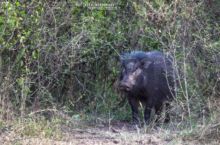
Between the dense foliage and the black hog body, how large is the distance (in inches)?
11.9

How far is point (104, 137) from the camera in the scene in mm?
7648

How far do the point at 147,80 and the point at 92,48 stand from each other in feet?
3.44

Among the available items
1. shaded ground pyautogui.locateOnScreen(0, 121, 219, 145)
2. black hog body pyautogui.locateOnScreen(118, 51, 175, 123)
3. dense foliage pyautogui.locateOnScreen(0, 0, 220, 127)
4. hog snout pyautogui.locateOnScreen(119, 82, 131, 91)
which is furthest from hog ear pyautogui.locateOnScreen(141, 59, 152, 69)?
shaded ground pyautogui.locateOnScreen(0, 121, 219, 145)

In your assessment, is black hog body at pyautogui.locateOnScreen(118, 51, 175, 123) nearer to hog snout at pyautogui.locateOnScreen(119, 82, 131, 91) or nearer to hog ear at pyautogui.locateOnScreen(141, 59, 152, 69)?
hog ear at pyautogui.locateOnScreen(141, 59, 152, 69)

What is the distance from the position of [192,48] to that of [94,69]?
1.78 metres

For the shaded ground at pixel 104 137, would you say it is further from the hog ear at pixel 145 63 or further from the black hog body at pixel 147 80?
the hog ear at pixel 145 63

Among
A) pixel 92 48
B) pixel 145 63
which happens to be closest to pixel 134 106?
pixel 145 63

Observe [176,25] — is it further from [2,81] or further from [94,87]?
[2,81]

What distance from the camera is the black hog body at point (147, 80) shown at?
365 inches

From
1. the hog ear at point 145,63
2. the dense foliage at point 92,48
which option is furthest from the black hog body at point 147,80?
the dense foliage at point 92,48

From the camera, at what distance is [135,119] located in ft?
30.3

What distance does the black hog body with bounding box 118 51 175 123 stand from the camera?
30.4 feet

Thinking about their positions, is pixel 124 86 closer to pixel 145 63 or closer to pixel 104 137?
pixel 145 63

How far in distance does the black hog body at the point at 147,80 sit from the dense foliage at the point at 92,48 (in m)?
0.30
